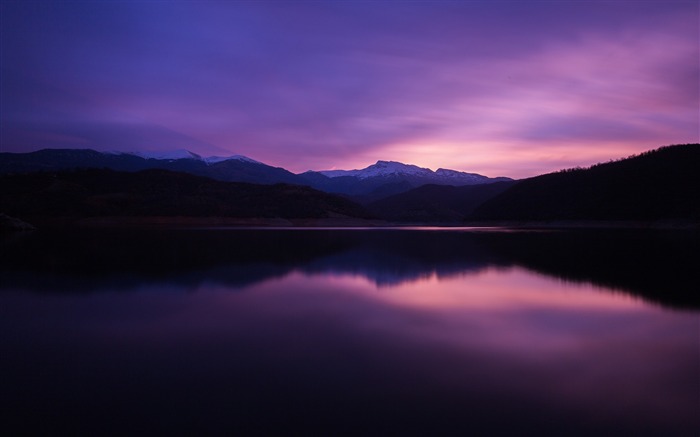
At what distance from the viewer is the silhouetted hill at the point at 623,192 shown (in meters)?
69.5

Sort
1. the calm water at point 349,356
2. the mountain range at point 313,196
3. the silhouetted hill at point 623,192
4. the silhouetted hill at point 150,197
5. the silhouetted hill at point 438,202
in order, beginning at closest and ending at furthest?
the calm water at point 349,356, the silhouetted hill at point 623,192, the mountain range at point 313,196, the silhouetted hill at point 150,197, the silhouetted hill at point 438,202

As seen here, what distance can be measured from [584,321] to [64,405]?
8839 mm

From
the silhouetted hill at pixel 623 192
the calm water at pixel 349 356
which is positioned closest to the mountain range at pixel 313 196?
the silhouetted hill at pixel 623 192

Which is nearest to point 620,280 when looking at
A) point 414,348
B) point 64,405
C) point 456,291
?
point 456,291

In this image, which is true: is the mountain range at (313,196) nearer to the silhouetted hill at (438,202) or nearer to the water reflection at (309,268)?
the silhouetted hill at (438,202)

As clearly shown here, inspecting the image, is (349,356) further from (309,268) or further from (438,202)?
(438,202)

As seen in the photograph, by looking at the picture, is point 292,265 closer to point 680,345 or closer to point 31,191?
point 680,345

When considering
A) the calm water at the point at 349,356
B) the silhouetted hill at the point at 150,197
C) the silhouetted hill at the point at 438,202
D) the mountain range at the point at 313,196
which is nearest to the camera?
the calm water at the point at 349,356

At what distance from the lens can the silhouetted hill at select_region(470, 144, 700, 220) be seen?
69.5 meters

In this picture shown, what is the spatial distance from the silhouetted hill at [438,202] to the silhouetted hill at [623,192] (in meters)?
39.7

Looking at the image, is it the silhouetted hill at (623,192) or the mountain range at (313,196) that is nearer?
the silhouetted hill at (623,192)

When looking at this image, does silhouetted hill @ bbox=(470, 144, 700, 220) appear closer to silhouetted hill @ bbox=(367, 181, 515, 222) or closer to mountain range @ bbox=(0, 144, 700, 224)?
mountain range @ bbox=(0, 144, 700, 224)

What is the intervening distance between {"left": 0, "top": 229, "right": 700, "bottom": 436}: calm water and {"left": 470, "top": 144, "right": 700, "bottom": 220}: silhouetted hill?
66.2 meters

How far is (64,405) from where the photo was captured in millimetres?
4945
